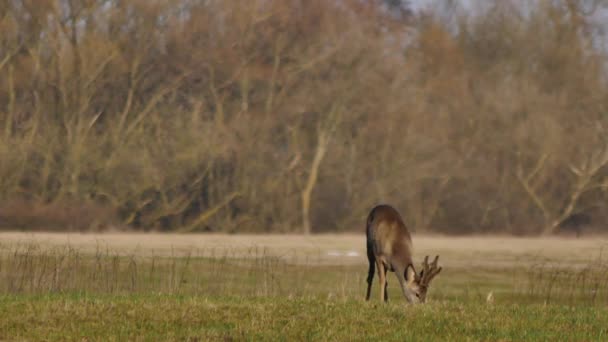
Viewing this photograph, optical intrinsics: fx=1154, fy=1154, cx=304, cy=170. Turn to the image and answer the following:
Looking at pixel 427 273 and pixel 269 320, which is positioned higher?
pixel 427 273

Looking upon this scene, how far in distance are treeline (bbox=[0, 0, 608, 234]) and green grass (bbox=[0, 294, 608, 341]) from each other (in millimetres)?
28441

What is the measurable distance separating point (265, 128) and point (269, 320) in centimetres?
3738

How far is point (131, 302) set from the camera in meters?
14.5

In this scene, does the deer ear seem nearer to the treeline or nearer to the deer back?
the deer back

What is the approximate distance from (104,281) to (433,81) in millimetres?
39987

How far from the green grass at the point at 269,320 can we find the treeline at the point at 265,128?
28.4 m

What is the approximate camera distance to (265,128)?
50.7m

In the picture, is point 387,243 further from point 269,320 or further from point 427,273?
point 269,320

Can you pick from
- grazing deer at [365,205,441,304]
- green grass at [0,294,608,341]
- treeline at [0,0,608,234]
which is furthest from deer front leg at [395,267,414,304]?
treeline at [0,0,608,234]

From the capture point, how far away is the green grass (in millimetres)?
12508

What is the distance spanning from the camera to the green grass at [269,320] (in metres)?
12.5

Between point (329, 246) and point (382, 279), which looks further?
point (329, 246)

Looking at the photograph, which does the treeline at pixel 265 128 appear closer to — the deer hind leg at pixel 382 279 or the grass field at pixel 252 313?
the grass field at pixel 252 313

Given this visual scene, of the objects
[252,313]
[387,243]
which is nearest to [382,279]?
[387,243]
